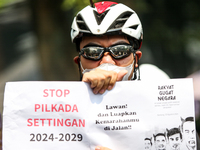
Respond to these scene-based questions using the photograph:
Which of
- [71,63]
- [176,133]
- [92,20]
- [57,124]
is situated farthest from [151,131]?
[71,63]

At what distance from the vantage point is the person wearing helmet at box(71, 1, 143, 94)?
2.64 m

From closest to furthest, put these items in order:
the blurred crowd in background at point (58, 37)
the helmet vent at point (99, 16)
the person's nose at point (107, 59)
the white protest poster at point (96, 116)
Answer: the white protest poster at point (96, 116)
the person's nose at point (107, 59)
the helmet vent at point (99, 16)
the blurred crowd in background at point (58, 37)

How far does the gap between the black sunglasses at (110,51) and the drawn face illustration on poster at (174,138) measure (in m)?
0.78

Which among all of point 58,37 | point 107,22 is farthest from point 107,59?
point 58,37

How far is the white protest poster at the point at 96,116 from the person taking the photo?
2186 millimetres

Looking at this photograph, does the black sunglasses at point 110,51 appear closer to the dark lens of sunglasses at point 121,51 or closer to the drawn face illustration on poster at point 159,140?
the dark lens of sunglasses at point 121,51

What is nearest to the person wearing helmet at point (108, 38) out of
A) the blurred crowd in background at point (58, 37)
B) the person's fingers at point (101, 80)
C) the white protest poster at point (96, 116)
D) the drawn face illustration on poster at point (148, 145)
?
the person's fingers at point (101, 80)

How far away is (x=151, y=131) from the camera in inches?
87.1

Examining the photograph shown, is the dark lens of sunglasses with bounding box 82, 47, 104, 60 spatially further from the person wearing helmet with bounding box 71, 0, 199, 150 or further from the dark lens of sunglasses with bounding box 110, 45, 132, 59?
the dark lens of sunglasses with bounding box 110, 45, 132, 59

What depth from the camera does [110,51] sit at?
2635 millimetres

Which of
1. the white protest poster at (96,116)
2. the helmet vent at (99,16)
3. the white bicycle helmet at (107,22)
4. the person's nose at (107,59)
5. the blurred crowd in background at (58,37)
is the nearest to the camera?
the white protest poster at (96,116)

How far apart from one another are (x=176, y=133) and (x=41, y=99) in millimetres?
978

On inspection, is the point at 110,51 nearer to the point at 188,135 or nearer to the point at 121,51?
the point at 121,51

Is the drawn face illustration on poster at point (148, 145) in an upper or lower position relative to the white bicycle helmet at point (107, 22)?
lower
